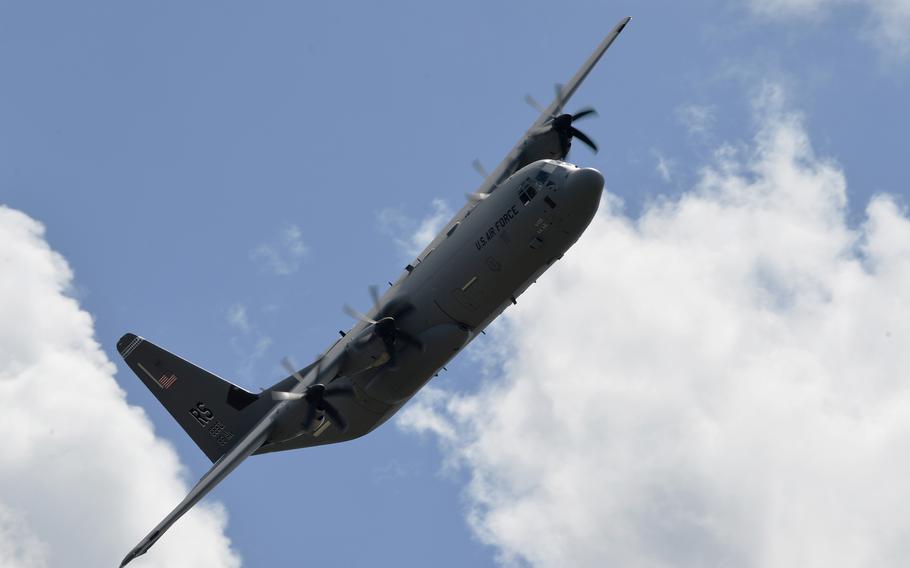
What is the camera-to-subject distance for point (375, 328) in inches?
1773

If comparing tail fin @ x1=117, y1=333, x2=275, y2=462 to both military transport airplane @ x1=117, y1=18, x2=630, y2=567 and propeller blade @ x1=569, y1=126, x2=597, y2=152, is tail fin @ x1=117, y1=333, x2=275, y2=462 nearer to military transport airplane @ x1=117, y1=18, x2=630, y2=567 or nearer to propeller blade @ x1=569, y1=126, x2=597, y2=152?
military transport airplane @ x1=117, y1=18, x2=630, y2=567

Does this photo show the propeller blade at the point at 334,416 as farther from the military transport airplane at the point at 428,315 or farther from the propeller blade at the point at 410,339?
the propeller blade at the point at 410,339

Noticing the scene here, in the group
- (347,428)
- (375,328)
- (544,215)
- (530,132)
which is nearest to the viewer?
(544,215)

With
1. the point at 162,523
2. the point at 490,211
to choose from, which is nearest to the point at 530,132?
the point at 490,211

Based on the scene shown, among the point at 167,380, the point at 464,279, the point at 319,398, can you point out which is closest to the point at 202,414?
the point at 167,380

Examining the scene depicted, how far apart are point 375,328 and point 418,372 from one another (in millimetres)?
2507

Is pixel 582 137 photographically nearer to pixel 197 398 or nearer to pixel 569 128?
pixel 569 128

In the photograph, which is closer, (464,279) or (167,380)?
(464,279)

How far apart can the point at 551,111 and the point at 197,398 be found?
21435mm

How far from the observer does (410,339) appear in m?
45.0

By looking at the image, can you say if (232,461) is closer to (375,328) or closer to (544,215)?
(375,328)

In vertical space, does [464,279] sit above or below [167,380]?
above

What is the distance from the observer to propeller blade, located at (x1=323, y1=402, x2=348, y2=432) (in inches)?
1795

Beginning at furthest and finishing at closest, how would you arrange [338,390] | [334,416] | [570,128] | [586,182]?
[570,128] < [338,390] < [334,416] < [586,182]
